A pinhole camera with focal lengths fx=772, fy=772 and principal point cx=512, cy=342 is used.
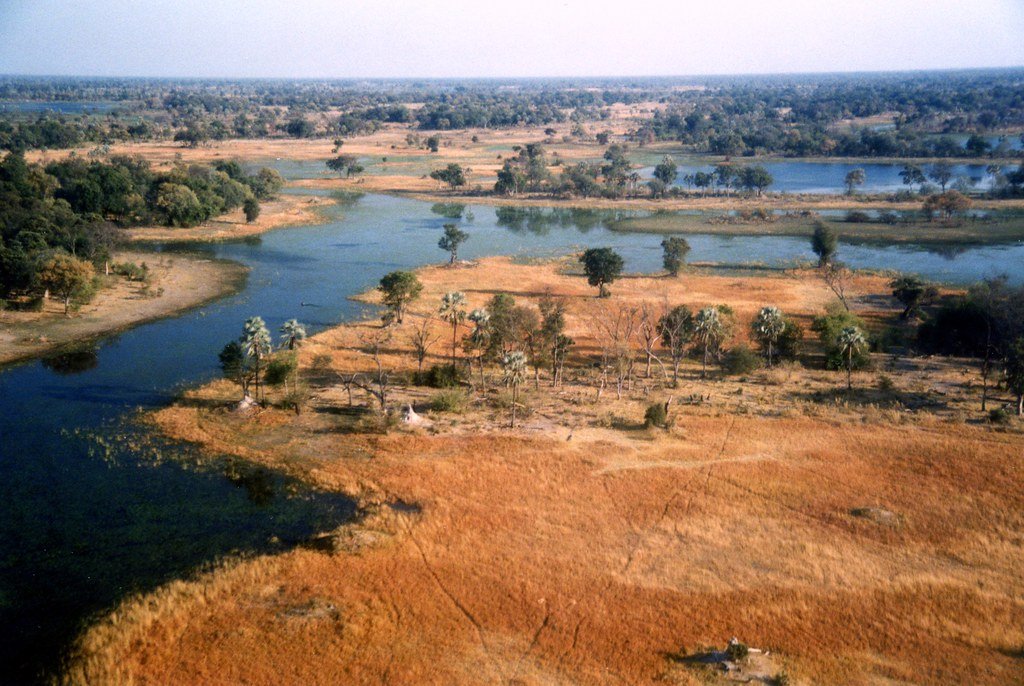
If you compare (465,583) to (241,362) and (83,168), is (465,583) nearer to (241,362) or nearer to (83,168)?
(241,362)

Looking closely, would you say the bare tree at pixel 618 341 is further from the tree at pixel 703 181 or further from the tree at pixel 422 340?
the tree at pixel 703 181

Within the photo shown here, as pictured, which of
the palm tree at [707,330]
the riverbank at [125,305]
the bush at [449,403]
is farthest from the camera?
the riverbank at [125,305]

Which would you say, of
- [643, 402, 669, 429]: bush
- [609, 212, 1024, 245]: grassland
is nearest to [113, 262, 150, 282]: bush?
[643, 402, 669, 429]: bush

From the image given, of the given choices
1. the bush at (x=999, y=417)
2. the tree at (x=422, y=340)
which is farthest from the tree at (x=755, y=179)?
the bush at (x=999, y=417)

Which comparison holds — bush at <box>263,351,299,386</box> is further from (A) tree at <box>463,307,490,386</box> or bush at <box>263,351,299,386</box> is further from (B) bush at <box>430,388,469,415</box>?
(A) tree at <box>463,307,490,386</box>

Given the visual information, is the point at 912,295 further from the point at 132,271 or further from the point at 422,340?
the point at 132,271

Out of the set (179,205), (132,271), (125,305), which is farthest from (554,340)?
(179,205)
